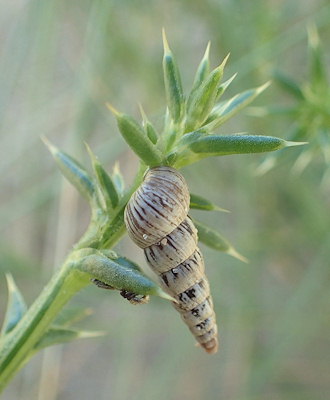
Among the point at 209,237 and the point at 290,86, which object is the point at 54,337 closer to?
the point at 209,237

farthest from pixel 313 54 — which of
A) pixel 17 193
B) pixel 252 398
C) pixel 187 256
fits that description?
pixel 17 193

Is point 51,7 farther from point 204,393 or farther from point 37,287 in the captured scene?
point 204,393

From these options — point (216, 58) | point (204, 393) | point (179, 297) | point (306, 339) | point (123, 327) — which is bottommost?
point (204, 393)

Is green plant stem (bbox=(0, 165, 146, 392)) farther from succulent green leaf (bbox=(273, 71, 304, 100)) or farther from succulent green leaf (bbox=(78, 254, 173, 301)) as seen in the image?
succulent green leaf (bbox=(273, 71, 304, 100))

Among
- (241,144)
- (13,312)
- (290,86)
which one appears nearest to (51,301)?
(13,312)

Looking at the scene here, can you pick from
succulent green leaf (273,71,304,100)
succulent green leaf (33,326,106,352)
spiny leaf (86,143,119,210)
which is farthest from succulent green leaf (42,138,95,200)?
succulent green leaf (273,71,304,100)

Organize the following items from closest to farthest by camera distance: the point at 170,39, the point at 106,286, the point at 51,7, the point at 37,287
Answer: the point at 106,286 → the point at 51,7 → the point at 170,39 → the point at 37,287
